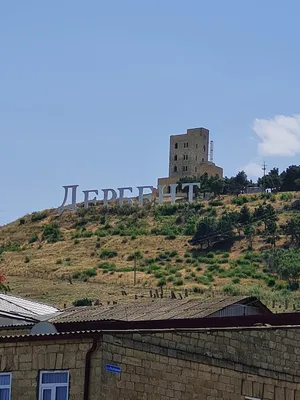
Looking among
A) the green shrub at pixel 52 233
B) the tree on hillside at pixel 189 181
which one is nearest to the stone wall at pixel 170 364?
the green shrub at pixel 52 233

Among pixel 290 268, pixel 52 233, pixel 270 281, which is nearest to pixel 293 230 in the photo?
pixel 290 268

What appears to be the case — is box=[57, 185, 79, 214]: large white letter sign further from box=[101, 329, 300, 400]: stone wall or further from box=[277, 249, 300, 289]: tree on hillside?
box=[101, 329, 300, 400]: stone wall

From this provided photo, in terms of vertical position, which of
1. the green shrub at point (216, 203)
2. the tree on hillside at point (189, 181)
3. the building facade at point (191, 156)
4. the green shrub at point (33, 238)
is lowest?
the green shrub at point (33, 238)

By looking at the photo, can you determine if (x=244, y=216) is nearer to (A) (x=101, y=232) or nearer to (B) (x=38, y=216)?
(A) (x=101, y=232)

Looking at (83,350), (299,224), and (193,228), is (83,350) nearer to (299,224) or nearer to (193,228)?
(299,224)

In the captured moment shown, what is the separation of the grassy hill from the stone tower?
3430 centimetres

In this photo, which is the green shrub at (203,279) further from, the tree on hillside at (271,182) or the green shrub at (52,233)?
the tree on hillside at (271,182)

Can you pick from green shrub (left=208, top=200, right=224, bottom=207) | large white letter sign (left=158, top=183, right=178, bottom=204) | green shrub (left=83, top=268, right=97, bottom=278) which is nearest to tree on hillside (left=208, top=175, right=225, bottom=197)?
green shrub (left=208, top=200, right=224, bottom=207)

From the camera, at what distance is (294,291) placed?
92.4m

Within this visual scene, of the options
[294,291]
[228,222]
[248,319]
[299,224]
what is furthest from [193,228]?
[248,319]

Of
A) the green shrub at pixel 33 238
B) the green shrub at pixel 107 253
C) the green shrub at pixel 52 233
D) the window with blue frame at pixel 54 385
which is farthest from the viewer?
the green shrub at pixel 33 238

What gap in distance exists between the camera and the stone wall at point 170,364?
60.8 ft

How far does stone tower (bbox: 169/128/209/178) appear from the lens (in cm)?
17850

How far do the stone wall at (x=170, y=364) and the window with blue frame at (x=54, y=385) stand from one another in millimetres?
129
